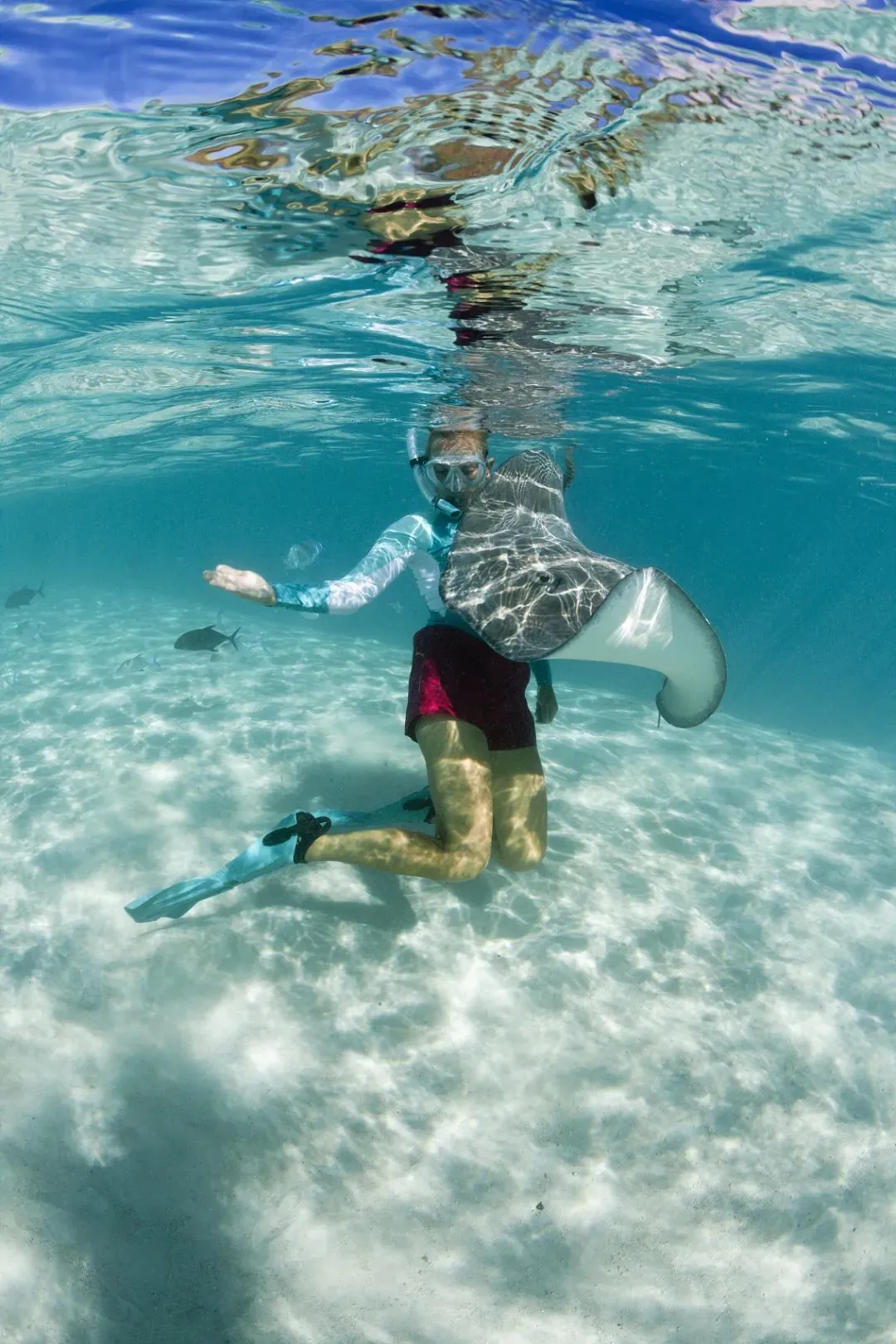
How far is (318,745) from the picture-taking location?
36.4 ft

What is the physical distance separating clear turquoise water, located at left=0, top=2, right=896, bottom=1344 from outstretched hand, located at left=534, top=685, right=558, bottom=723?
1.96 m

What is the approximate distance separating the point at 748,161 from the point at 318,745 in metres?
9.30

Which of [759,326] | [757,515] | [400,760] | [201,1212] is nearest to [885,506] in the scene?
[757,515]

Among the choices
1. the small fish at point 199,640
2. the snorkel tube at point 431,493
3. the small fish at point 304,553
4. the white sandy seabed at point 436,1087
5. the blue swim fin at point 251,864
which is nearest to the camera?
the white sandy seabed at point 436,1087

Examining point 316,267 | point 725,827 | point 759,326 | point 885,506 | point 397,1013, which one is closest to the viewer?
point 397,1013

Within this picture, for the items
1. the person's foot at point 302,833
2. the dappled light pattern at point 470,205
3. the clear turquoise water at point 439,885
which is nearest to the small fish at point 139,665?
the clear turquoise water at point 439,885

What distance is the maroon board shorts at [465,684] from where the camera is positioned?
5.75 m

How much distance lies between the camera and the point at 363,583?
5.43 m

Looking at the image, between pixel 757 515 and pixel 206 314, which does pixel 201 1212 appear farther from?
pixel 757 515

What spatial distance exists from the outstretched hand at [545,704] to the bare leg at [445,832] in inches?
67.5

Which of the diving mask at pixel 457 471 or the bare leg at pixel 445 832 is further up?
the diving mask at pixel 457 471

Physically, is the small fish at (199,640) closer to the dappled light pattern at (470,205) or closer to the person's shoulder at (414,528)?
the dappled light pattern at (470,205)

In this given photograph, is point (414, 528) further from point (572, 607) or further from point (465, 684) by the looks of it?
point (572, 607)

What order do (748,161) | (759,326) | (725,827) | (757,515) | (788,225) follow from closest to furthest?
(748,161)
(788,225)
(725,827)
(759,326)
(757,515)
